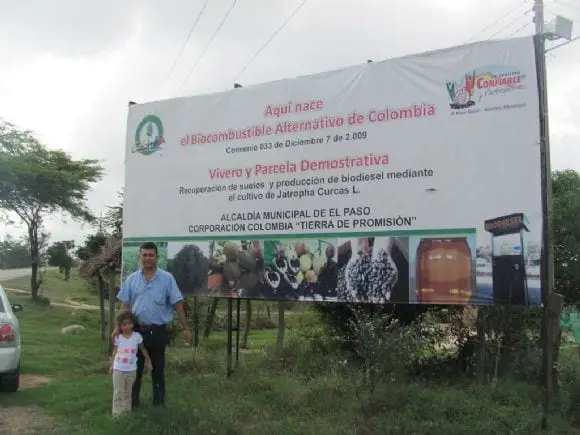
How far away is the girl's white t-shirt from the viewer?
6.13 metres

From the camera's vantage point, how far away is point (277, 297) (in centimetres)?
745

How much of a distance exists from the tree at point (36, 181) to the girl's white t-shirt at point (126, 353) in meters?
18.9

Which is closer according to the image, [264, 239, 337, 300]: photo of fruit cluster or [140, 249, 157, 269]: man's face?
[140, 249, 157, 269]: man's face

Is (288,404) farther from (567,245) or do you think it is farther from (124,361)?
(567,245)

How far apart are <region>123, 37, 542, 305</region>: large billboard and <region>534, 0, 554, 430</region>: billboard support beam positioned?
0.06m

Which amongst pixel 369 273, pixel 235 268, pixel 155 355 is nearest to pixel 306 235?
pixel 369 273

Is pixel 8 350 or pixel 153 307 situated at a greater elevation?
pixel 153 307

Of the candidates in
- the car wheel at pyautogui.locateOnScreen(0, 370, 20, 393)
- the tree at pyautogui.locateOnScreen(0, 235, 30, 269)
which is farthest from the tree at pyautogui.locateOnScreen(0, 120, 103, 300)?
the tree at pyautogui.locateOnScreen(0, 235, 30, 269)

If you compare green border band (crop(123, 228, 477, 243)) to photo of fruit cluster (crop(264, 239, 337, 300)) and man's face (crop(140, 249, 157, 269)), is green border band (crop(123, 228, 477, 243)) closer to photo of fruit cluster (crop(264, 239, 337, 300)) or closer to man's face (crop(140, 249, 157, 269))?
photo of fruit cluster (crop(264, 239, 337, 300))

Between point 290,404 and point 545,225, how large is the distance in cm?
310

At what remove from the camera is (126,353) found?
615 cm

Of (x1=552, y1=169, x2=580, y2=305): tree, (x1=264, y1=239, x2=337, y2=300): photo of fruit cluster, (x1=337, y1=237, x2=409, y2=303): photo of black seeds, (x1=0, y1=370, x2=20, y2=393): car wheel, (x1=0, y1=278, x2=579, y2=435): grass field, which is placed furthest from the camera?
(x1=552, y1=169, x2=580, y2=305): tree

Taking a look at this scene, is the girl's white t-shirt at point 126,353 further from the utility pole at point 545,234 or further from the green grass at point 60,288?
the green grass at point 60,288

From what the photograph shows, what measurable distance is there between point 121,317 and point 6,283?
3524cm
